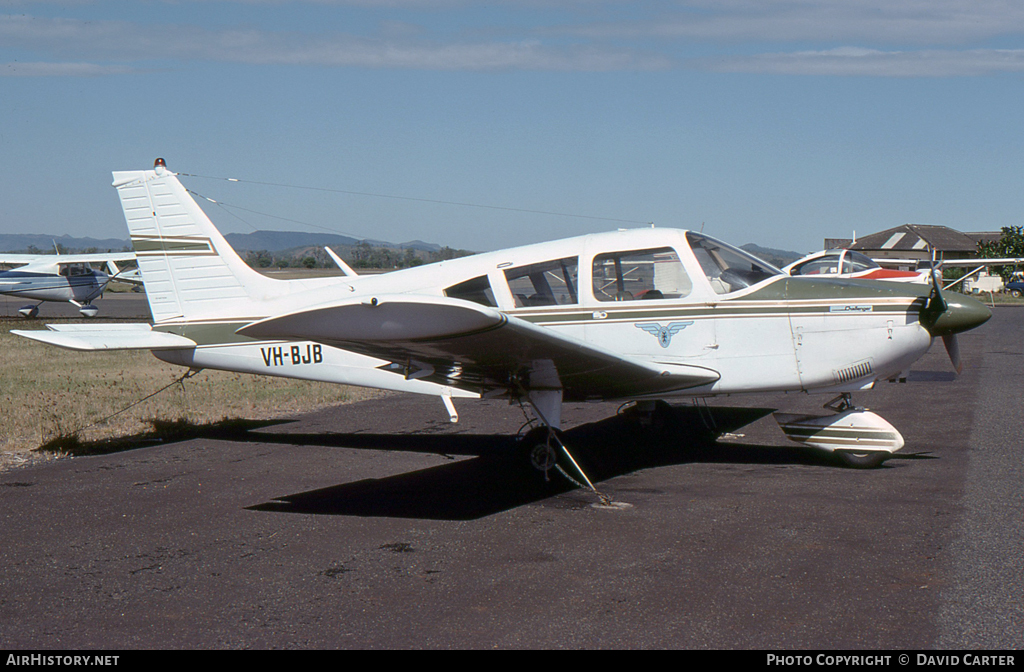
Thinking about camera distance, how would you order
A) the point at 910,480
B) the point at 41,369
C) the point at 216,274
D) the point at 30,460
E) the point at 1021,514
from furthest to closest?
the point at 41,369 → the point at 216,274 → the point at 30,460 → the point at 910,480 → the point at 1021,514

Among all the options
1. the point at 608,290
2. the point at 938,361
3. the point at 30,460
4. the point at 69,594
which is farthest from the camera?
the point at 938,361

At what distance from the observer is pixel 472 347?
577 centimetres

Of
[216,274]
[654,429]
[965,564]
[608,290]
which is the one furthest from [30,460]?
[965,564]

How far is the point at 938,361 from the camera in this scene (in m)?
16.9

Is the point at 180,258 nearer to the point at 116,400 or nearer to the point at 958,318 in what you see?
the point at 116,400

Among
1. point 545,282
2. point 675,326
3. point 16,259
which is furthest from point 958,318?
point 16,259

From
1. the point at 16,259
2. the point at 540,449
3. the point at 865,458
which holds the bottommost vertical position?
the point at 865,458

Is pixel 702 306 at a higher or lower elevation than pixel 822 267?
lower

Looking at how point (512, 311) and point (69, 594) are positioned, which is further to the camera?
point (512, 311)

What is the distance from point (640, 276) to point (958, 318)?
2.68m

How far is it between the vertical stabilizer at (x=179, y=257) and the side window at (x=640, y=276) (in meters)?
3.68

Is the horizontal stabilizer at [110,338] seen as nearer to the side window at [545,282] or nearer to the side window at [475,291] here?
the side window at [475,291]

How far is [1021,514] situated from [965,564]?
1334mm

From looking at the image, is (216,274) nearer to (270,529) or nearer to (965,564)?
(270,529)
